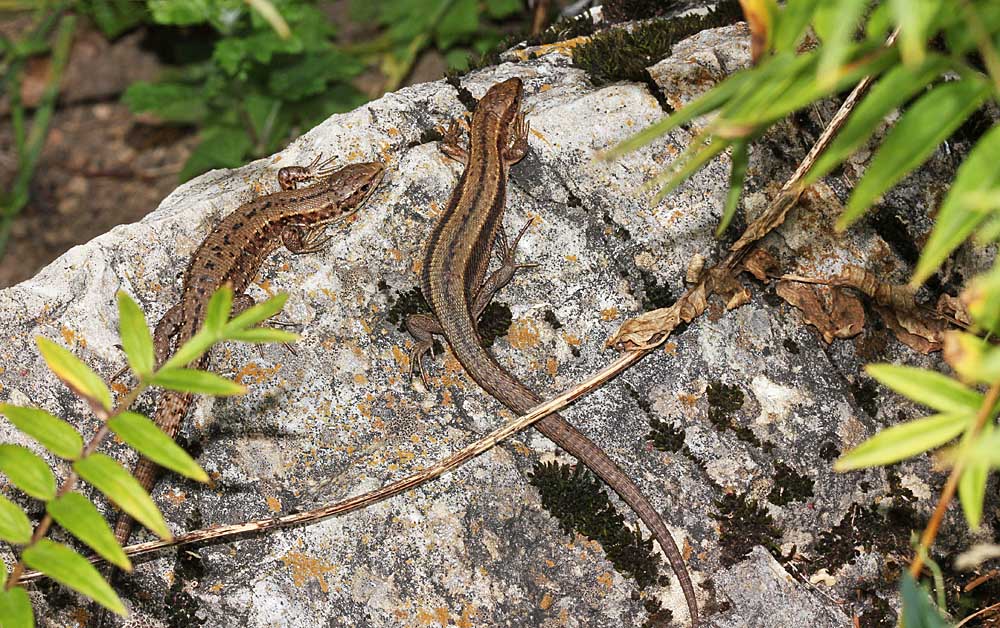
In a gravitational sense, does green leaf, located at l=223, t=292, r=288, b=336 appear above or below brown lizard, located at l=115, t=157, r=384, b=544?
below

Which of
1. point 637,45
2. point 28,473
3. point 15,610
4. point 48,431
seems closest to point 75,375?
point 48,431

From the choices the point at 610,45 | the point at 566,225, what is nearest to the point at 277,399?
the point at 566,225

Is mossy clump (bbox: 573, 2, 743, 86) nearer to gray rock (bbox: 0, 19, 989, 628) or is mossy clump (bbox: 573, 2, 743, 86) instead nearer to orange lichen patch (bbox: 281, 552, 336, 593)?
gray rock (bbox: 0, 19, 989, 628)

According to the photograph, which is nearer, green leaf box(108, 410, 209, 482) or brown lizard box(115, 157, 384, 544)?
green leaf box(108, 410, 209, 482)

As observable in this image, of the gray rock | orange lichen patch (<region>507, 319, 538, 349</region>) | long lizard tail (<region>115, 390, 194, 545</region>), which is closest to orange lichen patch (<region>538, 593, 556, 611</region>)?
the gray rock

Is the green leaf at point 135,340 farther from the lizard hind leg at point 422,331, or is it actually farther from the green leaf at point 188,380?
the lizard hind leg at point 422,331

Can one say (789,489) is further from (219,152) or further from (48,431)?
(219,152)

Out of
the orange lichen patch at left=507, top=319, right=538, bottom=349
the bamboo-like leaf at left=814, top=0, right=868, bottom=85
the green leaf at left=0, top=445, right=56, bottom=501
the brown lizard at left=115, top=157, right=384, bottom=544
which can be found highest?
the brown lizard at left=115, top=157, right=384, bottom=544

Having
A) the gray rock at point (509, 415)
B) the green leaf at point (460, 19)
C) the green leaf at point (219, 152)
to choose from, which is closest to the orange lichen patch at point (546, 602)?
the gray rock at point (509, 415)
